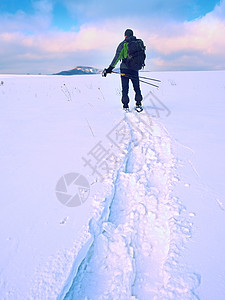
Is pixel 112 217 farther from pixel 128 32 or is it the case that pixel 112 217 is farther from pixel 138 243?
pixel 128 32

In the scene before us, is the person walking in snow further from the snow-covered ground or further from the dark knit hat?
the snow-covered ground

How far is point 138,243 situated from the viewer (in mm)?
1258

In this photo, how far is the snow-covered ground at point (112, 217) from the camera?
3.30ft

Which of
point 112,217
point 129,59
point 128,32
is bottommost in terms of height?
point 112,217

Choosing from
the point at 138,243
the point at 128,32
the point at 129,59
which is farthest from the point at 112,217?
the point at 128,32

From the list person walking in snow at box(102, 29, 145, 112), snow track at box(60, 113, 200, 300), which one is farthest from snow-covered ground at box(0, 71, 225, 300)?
person walking in snow at box(102, 29, 145, 112)

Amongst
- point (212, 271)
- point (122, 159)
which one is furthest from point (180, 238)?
point (122, 159)

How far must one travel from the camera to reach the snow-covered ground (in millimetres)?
1006

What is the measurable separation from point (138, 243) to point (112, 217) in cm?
30

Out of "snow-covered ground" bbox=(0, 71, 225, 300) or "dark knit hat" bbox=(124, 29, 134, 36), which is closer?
"snow-covered ground" bbox=(0, 71, 225, 300)

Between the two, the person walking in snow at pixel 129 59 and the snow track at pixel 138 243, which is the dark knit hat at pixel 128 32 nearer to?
the person walking in snow at pixel 129 59

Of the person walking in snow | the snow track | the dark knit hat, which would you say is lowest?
the snow track

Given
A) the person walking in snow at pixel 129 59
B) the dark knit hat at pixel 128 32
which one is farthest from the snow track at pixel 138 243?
the dark knit hat at pixel 128 32

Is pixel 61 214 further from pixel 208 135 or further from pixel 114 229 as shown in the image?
pixel 208 135
